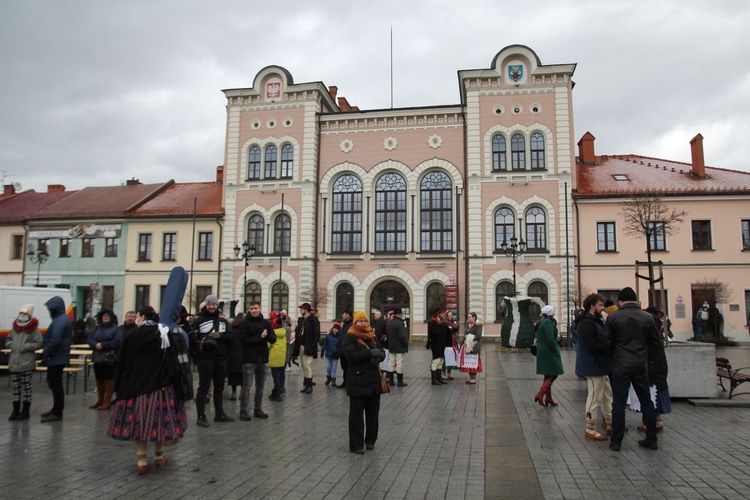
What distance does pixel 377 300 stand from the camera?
3638cm

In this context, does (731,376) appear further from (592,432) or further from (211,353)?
(211,353)

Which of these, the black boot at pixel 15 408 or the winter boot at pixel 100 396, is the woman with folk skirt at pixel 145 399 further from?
the winter boot at pixel 100 396

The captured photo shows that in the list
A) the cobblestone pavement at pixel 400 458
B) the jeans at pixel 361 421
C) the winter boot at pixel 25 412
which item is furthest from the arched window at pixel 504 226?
the winter boot at pixel 25 412

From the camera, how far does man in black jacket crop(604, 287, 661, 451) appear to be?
738 cm

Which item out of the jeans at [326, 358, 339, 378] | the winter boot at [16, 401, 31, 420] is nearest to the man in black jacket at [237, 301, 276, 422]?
the winter boot at [16, 401, 31, 420]

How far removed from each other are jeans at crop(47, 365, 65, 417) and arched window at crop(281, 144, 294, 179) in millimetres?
29353

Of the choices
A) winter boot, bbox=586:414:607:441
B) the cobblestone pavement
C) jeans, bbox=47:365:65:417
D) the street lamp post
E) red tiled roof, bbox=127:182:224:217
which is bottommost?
the cobblestone pavement

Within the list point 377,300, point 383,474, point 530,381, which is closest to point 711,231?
point 377,300

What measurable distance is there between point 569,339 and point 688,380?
737 inches

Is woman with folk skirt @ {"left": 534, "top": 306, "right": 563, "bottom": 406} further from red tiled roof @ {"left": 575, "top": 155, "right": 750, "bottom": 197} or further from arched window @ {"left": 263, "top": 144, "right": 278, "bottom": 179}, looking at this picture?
arched window @ {"left": 263, "top": 144, "right": 278, "bottom": 179}

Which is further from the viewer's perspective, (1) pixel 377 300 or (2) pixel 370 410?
(1) pixel 377 300

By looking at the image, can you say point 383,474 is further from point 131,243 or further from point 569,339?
point 131,243

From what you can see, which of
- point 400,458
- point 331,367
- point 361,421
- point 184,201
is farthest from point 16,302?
point 184,201

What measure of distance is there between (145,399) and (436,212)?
31.1 m
